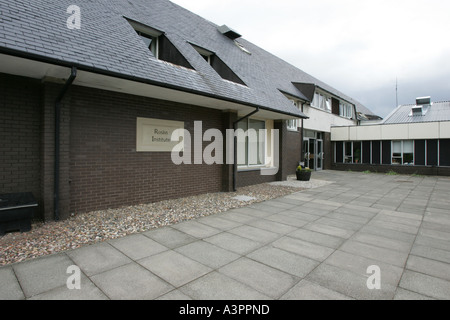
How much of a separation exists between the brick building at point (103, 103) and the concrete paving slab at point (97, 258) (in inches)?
73.8

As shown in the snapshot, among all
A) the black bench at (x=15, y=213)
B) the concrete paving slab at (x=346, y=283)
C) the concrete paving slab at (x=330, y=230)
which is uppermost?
the black bench at (x=15, y=213)

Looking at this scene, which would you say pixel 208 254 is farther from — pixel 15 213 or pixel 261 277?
pixel 15 213

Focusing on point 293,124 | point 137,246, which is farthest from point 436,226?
point 293,124

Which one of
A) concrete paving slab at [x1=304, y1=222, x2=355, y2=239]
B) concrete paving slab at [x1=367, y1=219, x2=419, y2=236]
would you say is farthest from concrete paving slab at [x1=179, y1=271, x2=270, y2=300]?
concrete paving slab at [x1=367, y1=219, x2=419, y2=236]

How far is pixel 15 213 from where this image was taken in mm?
4223

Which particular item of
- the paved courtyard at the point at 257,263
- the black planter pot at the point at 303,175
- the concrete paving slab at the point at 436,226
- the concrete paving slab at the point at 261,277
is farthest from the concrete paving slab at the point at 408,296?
the black planter pot at the point at 303,175

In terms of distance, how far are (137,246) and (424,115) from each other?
27150mm

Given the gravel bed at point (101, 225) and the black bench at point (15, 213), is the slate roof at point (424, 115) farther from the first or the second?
the black bench at point (15, 213)

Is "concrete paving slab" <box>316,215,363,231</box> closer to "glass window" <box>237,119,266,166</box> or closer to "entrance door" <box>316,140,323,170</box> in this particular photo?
"glass window" <box>237,119,266,166</box>

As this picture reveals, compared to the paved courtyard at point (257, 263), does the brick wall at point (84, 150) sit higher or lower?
higher

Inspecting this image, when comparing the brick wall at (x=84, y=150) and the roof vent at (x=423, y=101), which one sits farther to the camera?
the roof vent at (x=423, y=101)

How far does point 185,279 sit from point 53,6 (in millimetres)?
6603

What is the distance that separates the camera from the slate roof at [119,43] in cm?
439
